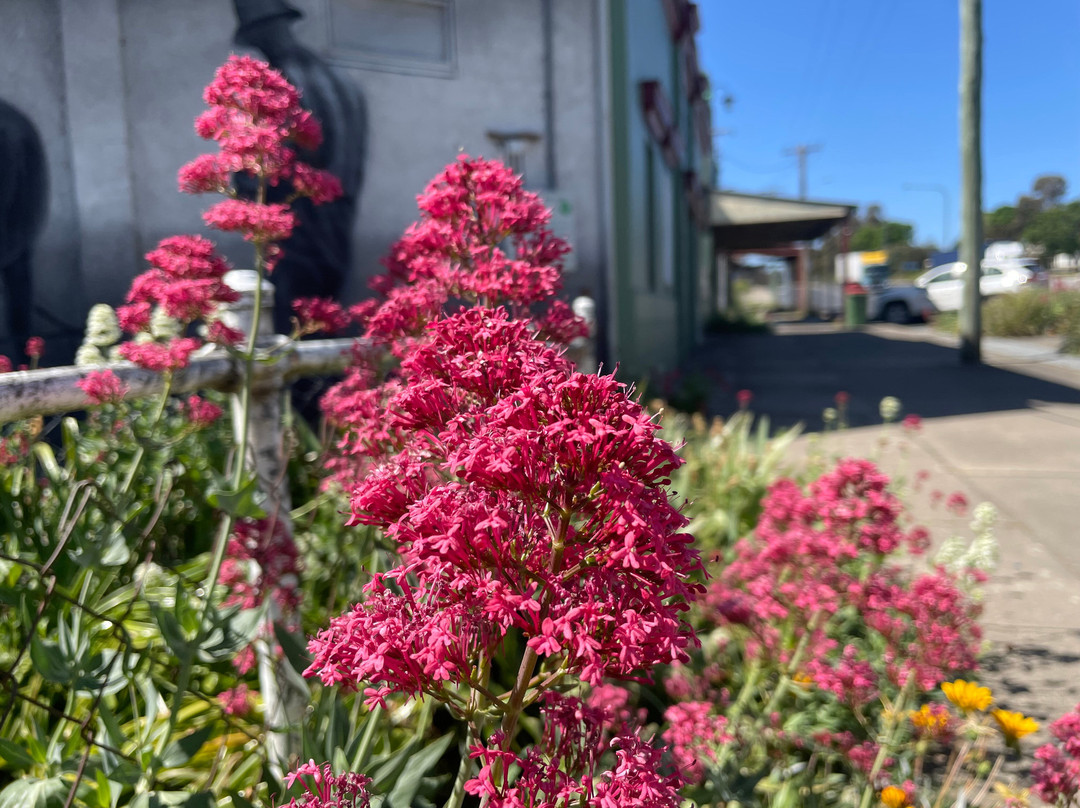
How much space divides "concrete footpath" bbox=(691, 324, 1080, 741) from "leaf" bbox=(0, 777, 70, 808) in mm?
2863

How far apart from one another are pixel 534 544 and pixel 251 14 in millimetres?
6418

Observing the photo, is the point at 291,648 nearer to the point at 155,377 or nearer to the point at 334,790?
the point at 334,790

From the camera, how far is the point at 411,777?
1.25 metres

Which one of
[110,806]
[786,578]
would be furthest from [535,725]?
[110,806]

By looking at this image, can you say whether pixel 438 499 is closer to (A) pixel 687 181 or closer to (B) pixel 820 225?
(A) pixel 687 181

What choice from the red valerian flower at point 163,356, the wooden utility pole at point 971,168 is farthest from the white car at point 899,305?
the red valerian flower at point 163,356

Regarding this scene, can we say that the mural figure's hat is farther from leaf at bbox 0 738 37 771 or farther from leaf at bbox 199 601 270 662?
leaf at bbox 0 738 37 771

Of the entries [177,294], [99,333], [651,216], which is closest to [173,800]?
[177,294]

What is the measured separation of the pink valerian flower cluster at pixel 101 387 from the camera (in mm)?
1640

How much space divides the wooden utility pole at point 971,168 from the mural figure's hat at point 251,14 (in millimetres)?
11922

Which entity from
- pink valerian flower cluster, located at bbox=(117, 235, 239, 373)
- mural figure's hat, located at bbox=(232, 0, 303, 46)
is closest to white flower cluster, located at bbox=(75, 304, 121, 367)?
pink valerian flower cluster, located at bbox=(117, 235, 239, 373)

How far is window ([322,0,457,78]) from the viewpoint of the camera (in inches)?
246

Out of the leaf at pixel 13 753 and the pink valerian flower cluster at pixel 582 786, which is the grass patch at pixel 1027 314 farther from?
the leaf at pixel 13 753

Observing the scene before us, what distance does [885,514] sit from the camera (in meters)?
1.97
